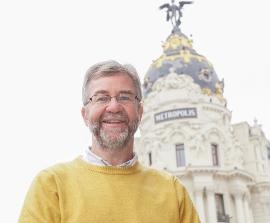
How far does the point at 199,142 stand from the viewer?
34.2 metres

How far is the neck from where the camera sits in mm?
3685

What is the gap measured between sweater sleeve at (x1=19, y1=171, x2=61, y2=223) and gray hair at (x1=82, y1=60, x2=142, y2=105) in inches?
26.1

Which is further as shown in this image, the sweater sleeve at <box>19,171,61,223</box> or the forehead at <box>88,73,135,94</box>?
the forehead at <box>88,73,135,94</box>

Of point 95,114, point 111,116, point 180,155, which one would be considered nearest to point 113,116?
point 111,116

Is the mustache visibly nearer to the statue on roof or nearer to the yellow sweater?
the yellow sweater

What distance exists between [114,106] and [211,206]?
30.8 meters

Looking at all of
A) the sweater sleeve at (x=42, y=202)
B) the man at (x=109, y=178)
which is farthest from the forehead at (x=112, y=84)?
the sweater sleeve at (x=42, y=202)

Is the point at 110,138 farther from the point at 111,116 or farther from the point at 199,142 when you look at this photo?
the point at 199,142

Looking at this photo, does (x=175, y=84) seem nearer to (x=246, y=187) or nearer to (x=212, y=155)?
(x=212, y=155)

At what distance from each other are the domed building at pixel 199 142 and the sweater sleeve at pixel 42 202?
99.0ft

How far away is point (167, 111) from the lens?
116 ft

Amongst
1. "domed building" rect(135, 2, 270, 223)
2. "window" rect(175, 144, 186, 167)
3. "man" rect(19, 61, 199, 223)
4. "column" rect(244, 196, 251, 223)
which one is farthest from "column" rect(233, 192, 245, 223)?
"man" rect(19, 61, 199, 223)

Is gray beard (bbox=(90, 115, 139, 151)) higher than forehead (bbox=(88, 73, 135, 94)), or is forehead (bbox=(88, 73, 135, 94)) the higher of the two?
forehead (bbox=(88, 73, 135, 94))

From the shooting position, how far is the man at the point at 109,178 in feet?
Answer: 11.3
